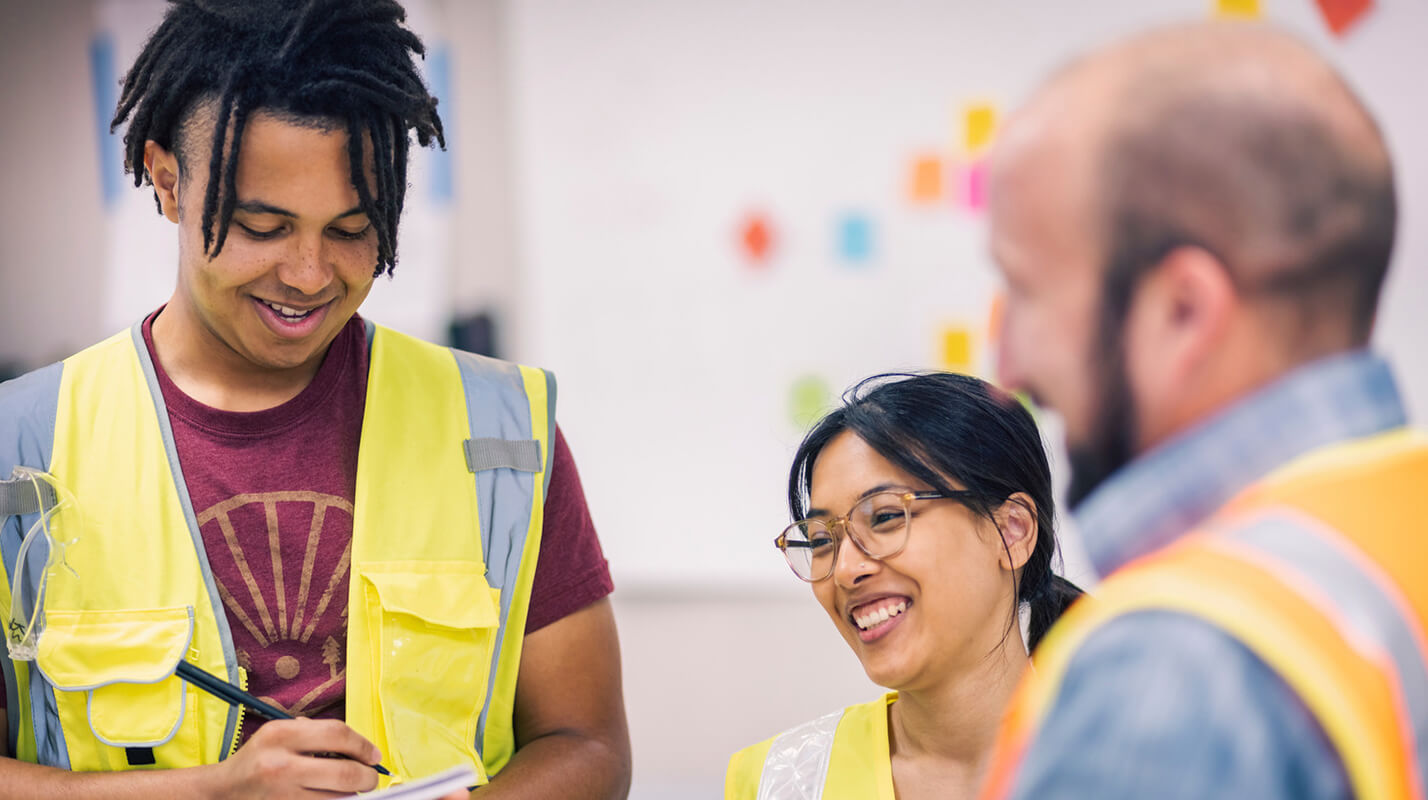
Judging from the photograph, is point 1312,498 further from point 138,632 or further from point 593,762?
point 138,632

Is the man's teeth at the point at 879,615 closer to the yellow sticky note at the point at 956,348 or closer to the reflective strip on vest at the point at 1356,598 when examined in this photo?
the reflective strip on vest at the point at 1356,598

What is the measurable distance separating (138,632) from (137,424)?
21 cm

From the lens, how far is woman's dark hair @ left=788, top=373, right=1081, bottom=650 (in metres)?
1.40

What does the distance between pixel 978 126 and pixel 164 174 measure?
1.58 m

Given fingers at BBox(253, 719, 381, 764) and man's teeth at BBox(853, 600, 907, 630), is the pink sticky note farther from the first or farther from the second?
fingers at BBox(253, 719, 381, 764)

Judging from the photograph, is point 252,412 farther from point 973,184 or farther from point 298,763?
point 973,184

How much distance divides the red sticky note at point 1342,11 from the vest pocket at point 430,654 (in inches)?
72.9

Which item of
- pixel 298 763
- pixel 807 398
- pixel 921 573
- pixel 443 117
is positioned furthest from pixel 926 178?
pixel 298 763

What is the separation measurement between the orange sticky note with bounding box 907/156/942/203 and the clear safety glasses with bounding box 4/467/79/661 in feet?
5.44

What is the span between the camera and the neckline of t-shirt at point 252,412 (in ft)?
4.27

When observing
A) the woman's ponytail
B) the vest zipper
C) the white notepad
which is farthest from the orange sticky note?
the white notepad

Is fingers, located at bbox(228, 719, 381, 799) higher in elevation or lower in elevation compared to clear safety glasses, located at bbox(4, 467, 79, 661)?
lower

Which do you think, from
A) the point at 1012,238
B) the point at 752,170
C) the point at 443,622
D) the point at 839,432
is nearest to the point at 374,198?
the point at 443,622

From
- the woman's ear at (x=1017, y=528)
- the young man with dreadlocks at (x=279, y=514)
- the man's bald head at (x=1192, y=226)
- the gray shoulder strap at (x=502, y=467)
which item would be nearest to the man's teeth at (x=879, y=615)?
the woman's ear at (x=1017, y=528)
